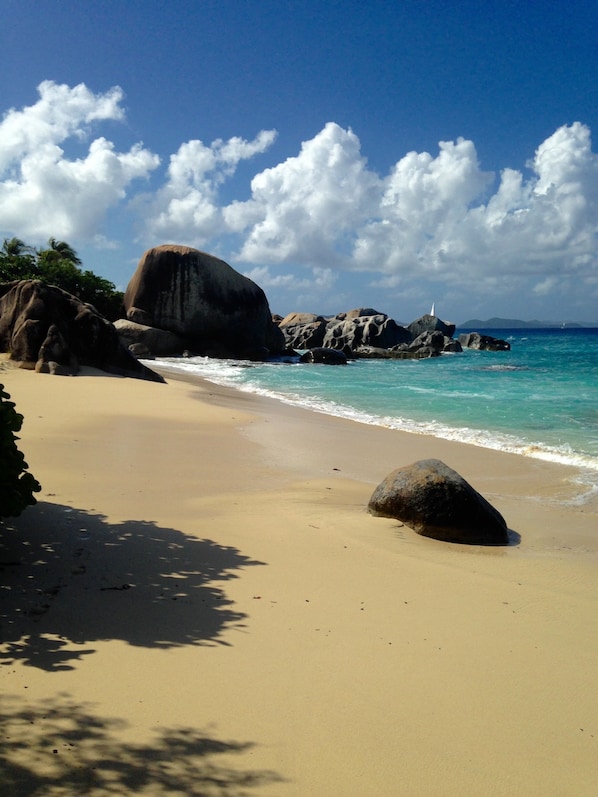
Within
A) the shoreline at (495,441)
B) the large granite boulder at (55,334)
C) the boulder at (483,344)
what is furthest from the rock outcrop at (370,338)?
the shoreline at (495,441)

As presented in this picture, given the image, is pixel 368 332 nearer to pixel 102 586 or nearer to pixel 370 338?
pixel 370 338

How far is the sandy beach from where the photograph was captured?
2754 millimetres

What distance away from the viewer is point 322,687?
338 cm

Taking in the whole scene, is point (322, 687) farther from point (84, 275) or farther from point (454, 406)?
point (84, 275)

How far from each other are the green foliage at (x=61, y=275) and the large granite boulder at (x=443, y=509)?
30622 millimetres

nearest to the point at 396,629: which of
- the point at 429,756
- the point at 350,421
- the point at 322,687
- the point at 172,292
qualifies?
the point at 322,687

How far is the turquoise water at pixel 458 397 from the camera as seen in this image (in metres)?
13.4

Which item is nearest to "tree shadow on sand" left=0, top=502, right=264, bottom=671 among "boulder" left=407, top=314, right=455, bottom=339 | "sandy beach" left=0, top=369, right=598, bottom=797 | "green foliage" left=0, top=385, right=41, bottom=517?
"sandy beach" left=0, top=369, right=598, bottom=797

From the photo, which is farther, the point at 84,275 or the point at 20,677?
the point at 84,275

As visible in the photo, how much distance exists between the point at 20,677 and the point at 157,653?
748 millimetres

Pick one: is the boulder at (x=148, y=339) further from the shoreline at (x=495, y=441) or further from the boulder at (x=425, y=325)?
the boulder at (x=425, y=325)

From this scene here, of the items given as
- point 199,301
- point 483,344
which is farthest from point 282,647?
point 483,344

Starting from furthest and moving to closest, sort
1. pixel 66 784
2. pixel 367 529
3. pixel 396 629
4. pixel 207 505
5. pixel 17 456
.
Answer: pixel 207 505 < pixel 367 529 < pixel 17 456 < pixel 396 629 < pixel 66 784

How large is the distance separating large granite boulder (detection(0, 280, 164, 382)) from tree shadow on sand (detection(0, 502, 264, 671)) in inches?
556
